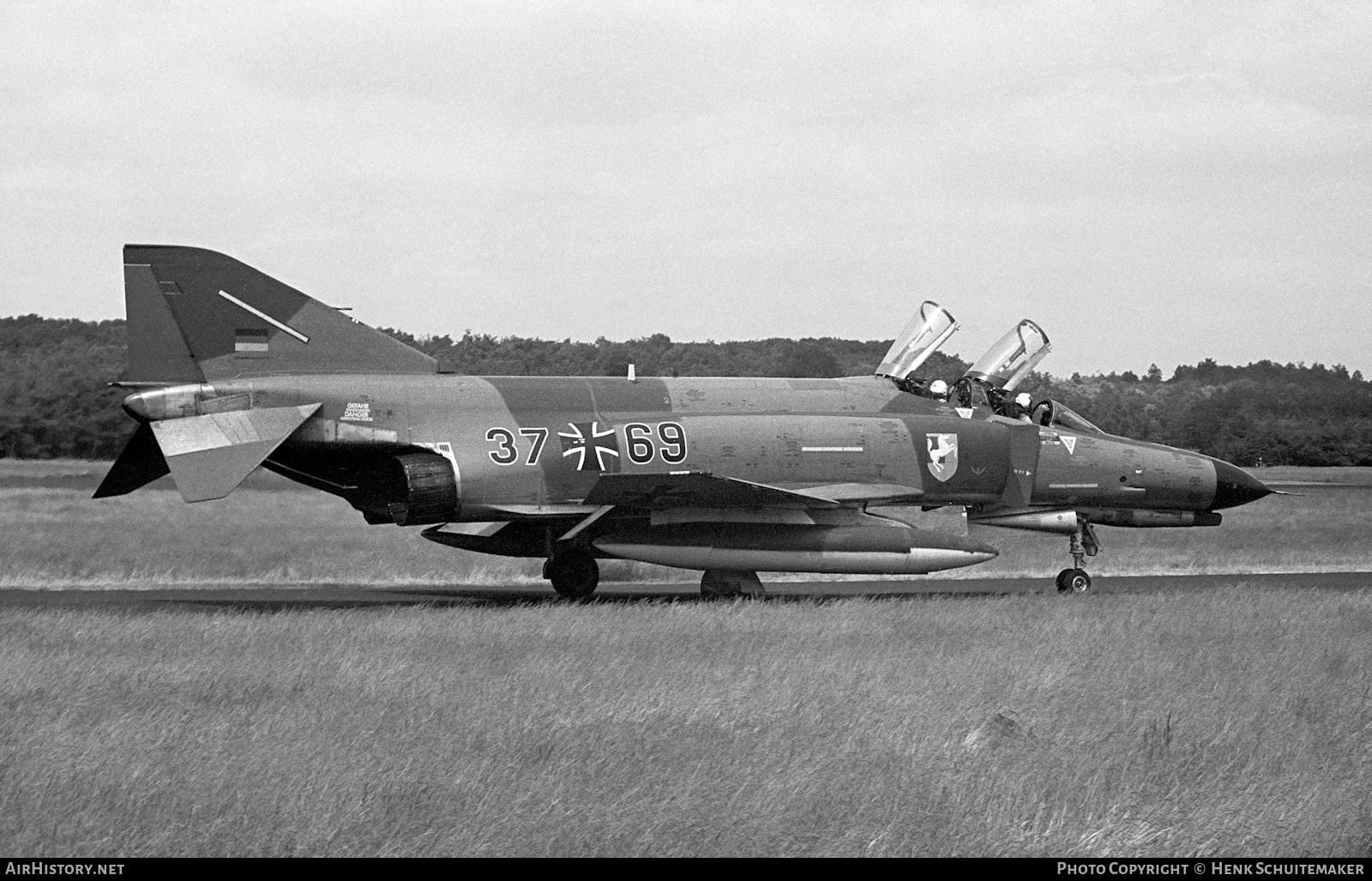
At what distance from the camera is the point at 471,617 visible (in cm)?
1343

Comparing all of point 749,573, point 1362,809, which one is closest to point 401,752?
point 1362,809

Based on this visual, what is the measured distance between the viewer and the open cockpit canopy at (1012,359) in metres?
18.7

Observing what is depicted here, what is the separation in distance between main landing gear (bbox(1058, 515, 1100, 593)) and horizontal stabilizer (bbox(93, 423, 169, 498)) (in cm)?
1091

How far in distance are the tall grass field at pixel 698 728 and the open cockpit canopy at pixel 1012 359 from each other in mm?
3897

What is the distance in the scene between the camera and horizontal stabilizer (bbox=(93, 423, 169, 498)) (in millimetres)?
15586

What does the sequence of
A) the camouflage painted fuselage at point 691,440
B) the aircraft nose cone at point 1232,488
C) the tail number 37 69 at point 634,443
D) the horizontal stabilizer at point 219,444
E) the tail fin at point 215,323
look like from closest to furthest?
the horizontal stabilizer at point 219,444 < the tail fin at point 215,323 < the camouflage painted fuselage at point 691,440 < the tail number 37 69 at point 634,443 < the aircraft nose cone at point 1232,488

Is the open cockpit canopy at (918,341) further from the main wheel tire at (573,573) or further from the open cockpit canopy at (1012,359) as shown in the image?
the main wheel tire at (573,573)

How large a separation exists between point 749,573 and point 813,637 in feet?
14.1

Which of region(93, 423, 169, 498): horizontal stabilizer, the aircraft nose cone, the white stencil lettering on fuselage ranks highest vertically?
the white stencil lettering on fuselage

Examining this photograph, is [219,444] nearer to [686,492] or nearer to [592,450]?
[592,450]

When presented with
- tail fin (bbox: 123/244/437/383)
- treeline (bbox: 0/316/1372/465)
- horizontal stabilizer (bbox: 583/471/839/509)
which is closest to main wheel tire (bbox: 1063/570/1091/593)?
horizontal stabilizer (bbox: 583/471/839/509)

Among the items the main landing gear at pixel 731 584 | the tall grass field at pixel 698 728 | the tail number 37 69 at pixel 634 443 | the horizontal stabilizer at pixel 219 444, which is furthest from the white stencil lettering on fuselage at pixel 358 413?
the main landing gear at pixel 731 584

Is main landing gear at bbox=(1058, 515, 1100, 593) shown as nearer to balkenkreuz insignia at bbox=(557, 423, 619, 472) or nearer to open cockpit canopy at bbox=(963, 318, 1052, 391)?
open cockpit canopy at bbox=(963, 318, 1052, 391)
